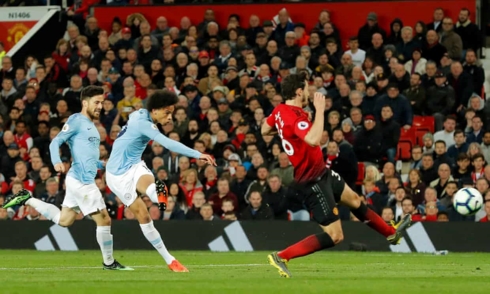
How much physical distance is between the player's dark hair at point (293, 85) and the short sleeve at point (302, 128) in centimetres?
48

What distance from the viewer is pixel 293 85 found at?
12922mm

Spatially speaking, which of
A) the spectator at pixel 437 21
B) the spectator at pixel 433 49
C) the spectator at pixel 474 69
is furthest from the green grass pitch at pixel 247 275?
the spectator at pixel 437 21

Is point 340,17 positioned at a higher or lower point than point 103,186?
higher

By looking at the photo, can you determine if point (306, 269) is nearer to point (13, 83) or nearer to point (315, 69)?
point (315, 69)

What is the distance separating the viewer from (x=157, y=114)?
1416 cm

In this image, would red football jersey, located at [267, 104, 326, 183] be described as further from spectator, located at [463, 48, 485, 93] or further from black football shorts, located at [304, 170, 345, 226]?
spectator, located at [463, 48, 485, 93]

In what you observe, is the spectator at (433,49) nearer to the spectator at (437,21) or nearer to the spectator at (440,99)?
the spectator at (437,21)

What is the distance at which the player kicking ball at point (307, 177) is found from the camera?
41.4 feet

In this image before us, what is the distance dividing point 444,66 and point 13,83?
10.1 meters

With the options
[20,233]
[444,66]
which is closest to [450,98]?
[444,66]

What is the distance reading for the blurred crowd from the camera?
21219 mm

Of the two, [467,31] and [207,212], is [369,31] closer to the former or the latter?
[467,31]

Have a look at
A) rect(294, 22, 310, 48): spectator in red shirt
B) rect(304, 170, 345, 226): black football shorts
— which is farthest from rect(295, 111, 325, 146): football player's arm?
rect(294, 22, 310, 48): spectator in red shirt

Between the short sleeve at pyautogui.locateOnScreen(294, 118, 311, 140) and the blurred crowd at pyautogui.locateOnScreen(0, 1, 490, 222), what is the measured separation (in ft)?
25.8
